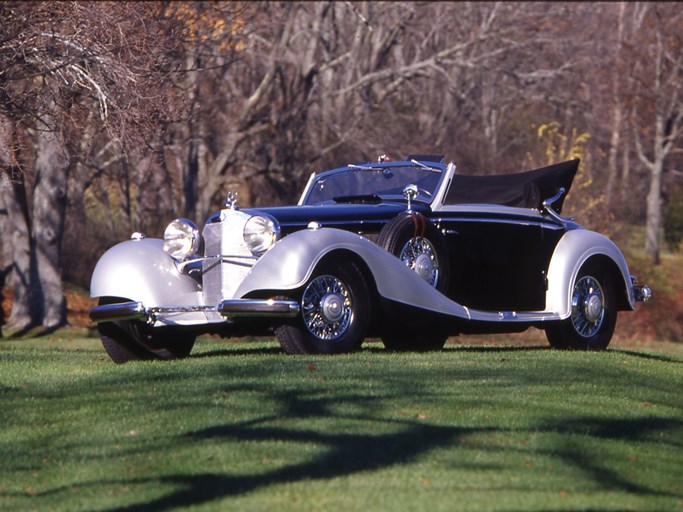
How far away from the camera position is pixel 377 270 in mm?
10844

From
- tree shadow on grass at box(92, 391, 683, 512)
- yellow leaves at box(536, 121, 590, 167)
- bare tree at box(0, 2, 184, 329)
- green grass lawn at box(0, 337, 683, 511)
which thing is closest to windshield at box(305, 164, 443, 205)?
green grass lawn at box(0, 337, 683, 511)

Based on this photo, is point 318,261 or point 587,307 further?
point 587,307

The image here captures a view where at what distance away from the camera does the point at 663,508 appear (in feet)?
21.0

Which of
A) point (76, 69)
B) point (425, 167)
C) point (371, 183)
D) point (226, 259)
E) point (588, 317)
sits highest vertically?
point (76, 69)

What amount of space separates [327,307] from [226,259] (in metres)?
1.05

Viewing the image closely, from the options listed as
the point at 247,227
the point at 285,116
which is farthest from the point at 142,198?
the point at 247,227

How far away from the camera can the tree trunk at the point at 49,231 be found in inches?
918

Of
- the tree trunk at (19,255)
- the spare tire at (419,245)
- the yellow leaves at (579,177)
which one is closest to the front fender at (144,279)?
the spare tire at (419,245)

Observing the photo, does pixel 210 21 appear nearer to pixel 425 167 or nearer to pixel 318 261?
pixel 425 167

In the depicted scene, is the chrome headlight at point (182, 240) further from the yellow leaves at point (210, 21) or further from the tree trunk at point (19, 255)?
the tree trunk at point (19, 255)

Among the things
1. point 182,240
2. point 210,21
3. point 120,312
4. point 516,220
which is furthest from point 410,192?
point 210,21

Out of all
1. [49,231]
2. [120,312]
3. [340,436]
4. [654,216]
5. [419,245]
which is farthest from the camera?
[654,216]

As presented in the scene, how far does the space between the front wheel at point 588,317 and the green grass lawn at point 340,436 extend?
2.04 m

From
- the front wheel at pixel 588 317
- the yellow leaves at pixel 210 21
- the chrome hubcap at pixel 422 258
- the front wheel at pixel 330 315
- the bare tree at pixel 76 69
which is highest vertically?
the yellow leaves at pixel 210 21
